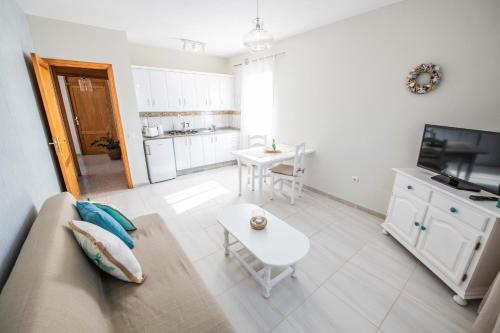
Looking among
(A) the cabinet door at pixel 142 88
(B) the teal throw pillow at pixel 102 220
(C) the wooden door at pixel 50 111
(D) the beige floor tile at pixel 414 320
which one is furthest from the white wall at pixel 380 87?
(C) the wooden door at pixel 50 111

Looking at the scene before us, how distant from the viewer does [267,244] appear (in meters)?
1.58

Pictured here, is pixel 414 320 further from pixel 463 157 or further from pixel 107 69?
pixel 107 69

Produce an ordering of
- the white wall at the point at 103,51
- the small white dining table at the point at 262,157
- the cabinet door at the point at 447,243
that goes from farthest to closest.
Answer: the small white dining table at the point at 262,157
the white wall at the point at 103,51
the cabinet door at the point at 447,243

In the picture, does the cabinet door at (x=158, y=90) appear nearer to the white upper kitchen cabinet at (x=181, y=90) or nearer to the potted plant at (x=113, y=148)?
the white upper kitchen cabinet at (x=181, y=90)

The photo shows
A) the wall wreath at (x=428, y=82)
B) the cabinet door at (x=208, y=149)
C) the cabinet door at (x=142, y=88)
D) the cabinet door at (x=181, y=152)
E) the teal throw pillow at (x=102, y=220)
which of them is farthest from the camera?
the cabinet door at (x=208, y=149)

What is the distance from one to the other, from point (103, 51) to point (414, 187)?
4.43 meters

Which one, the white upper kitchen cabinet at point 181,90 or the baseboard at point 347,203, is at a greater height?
the white upper kitchen cabinet at point 181,90

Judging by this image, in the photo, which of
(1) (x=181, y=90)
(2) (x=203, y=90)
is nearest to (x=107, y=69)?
(1) (x=181, y=90)

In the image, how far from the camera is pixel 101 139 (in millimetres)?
5918

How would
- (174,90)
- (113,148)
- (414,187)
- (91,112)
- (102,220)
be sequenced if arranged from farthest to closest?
(91,112) → (113,148) → (174,90) → (414,187) → (102,220)

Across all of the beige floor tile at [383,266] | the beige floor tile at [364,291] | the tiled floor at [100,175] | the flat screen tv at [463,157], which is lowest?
the beige floor tile at [364,291]

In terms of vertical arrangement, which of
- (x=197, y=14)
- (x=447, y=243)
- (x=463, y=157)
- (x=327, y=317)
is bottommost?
(x=327, y=317)

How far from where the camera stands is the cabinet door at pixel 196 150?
4.32m

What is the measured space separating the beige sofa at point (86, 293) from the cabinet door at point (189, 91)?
323 cm
